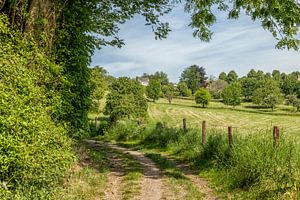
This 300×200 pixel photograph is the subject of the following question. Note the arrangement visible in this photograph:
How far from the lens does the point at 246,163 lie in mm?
11016

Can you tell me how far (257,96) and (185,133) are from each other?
10287 centimetres

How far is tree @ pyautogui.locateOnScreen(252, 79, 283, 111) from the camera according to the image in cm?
11306

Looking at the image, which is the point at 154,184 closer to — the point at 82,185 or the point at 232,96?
the point at 82,185

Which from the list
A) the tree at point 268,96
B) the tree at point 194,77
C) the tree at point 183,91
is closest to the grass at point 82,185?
the tree at point 268,96

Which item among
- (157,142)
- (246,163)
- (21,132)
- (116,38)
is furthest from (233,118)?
(21,132)

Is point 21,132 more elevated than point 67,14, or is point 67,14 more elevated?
point 67,14

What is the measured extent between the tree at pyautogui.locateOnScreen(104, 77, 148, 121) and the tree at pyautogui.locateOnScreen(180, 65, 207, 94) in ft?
364

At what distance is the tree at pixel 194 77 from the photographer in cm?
16200

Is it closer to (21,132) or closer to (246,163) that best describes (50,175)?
(21,132)

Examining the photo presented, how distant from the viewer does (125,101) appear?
47.8 metres

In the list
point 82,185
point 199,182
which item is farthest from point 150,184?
point 82,185

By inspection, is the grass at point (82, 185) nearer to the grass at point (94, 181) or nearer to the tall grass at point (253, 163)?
the grass at point (94, 181)

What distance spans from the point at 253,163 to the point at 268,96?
4316 inches

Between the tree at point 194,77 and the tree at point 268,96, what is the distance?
1636 inches
